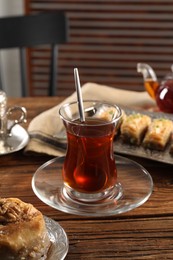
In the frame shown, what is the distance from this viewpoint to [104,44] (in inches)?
116

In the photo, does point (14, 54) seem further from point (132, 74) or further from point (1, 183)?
point (1, 183)

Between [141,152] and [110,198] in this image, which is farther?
[141,152]

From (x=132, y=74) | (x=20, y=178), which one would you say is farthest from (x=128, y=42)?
(x=20, y=178)

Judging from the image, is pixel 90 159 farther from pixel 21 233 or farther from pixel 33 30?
pixel 33 30

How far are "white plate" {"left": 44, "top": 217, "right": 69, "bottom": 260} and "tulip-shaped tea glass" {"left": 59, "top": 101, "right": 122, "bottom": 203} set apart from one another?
0.13 metres

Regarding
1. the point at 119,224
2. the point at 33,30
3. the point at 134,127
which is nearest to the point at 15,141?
the point at 134,127

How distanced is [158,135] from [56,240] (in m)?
0.49

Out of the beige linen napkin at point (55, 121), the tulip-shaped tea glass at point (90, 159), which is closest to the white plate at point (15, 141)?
the beige linen napkin at point (55, 121)

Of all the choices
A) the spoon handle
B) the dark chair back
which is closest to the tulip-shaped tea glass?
the spoon handle

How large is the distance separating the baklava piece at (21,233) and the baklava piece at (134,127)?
1.61ft

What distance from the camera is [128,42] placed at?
9.62ft

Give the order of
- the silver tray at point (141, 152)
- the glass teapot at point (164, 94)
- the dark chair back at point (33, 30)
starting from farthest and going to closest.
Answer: the dark chair back at point (33, 30), the glass teapot at point (164, 94), the silver tray at point (141, 152)

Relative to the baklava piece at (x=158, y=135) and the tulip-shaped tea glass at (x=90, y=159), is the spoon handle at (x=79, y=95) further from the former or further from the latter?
the baklava piece at (x=158, y=135)

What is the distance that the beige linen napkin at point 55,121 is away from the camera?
1.34m
